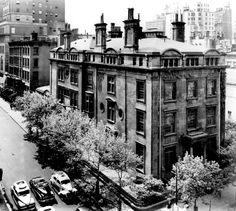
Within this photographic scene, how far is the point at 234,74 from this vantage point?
50.8 metres

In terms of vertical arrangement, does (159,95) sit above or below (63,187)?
above

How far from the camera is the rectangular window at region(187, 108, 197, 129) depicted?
1433 inches

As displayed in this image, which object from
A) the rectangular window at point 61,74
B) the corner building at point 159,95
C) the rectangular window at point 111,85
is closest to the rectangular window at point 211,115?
the corner building at point 159,95

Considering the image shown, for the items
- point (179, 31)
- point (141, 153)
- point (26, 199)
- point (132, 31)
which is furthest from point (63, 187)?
point (179, 31)

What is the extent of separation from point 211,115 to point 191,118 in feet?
11.9

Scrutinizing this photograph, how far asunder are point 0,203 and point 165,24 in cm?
13294

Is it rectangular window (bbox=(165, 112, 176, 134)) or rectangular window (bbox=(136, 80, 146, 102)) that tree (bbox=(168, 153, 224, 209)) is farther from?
rectangular window (bbox=(136, 80, 146, 102))

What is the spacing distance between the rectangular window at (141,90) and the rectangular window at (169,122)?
3267mm

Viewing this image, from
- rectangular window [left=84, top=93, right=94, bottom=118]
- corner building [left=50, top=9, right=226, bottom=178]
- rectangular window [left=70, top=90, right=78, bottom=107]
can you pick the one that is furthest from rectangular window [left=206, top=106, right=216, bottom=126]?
rectangular window [left=70, top=90, right=78, bottom=107]

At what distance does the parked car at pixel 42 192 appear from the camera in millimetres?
29172

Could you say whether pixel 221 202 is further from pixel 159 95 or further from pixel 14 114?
pixel 14 114

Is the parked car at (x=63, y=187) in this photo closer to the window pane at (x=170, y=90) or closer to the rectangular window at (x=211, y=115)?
the window pane at (x=170, y=90)

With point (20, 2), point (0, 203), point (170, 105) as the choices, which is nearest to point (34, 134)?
point (0, 203)

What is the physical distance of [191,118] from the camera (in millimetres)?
36781
